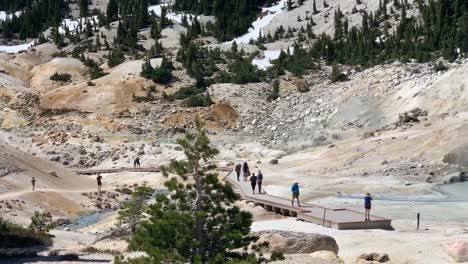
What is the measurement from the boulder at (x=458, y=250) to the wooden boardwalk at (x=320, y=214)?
6346 millimetres

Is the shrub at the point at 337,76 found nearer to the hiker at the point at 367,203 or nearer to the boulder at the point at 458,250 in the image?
the hiker at the point at 367,203

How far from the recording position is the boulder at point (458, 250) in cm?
2680

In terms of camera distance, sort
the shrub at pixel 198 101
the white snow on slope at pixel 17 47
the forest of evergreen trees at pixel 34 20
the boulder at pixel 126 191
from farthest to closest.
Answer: the forest of evergreen trees at pixel 34 20 → the white snow on slope at pixel 17 47 → the shrub at pixel 198 101 → the boulder at pixel 126 191

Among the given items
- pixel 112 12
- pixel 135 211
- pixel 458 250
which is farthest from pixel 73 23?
pixel 458 250

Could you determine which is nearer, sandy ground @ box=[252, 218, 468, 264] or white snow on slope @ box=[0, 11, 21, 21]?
sandy ground @ box=[252, 218, 468, 264]

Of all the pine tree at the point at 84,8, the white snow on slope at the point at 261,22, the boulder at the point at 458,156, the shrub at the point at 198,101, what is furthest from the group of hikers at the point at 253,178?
the pine tree at the point at 84,8

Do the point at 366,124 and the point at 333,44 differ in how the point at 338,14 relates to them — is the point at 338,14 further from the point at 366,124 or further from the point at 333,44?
the point at 366,124

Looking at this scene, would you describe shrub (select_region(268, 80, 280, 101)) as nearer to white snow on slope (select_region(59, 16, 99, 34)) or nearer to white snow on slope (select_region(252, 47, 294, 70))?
white snow on slope (select_region(252, 47, 294, 70))

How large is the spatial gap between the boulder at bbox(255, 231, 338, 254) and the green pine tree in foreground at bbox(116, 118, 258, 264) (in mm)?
7276

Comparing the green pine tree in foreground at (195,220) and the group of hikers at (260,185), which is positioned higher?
the green pine tree in foreground at (195,220)

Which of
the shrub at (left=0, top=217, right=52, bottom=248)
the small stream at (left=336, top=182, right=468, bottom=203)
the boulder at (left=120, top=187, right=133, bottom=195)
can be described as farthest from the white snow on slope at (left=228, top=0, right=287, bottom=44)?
the shrub at (left=0, top=217, right=52, bottom=248)

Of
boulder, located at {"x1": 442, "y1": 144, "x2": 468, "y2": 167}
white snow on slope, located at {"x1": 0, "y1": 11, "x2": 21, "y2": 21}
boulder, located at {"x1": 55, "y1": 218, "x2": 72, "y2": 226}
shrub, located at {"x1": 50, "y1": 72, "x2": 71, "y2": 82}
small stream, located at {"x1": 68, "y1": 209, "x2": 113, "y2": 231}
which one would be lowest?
small stream, located at {"x1": 68, "y1": 209, "x2": 113, "y2": 231}

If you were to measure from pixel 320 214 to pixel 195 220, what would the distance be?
689 inches

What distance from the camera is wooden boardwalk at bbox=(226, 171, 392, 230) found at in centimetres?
3384
